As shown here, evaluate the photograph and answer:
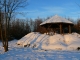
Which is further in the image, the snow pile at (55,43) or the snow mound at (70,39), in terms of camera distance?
the snow mound at (70,39)

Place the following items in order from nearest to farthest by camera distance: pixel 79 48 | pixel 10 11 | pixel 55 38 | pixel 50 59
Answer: pixel 50 59 < pixel 10 11 < pixel 79 48 < pixel 55 38

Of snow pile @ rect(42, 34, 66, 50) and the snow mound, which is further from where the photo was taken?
the snow mound

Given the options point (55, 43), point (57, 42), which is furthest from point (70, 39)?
point (55, 43)

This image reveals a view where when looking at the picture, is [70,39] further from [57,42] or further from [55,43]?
[55,43]

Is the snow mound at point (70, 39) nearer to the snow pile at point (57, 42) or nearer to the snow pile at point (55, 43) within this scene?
the snow pile at point (57, 42)

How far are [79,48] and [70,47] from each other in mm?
1138

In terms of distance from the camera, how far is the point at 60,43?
2297 centimetres

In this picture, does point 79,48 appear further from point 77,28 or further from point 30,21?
point 30,21

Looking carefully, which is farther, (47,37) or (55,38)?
(47,37)

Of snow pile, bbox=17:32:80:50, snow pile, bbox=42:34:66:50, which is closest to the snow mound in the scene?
snow pile, bbox=17:32:80:50

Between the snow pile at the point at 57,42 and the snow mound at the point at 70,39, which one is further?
the snow mound at the point at 70,39

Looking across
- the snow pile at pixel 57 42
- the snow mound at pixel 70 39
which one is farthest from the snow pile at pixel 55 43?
the snow mound at pixel 70 39

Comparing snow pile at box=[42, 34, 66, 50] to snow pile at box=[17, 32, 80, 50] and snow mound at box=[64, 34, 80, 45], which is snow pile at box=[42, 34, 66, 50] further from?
snow mound at box=[64, 34, 80, 45]

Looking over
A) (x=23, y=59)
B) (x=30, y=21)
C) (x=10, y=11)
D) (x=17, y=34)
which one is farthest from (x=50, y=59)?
(x=30, y=21)
